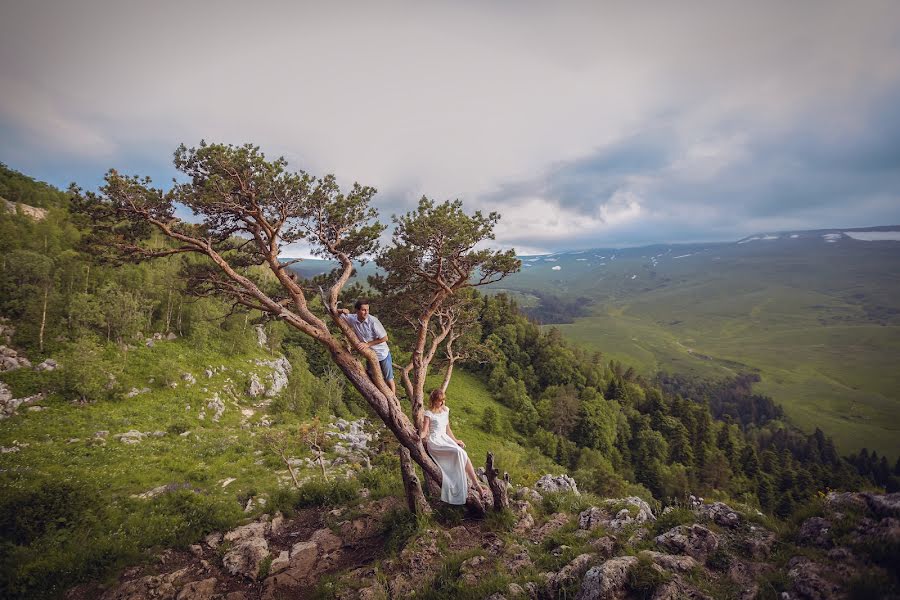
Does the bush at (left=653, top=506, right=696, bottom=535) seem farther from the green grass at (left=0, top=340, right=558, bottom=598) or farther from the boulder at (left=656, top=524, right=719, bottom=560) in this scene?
the green grass at (left=0, top=340, right=558, bottom=598)

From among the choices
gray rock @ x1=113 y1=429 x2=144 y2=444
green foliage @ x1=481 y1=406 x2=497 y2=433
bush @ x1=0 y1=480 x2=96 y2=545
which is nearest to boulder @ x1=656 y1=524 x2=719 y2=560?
bush @ x1=0 y1=480 x2=96 y2=545

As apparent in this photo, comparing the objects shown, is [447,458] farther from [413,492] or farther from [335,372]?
[335,372]

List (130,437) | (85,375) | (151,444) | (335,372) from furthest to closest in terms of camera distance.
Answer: (335,372), (85,375), (130,437), (151,444)

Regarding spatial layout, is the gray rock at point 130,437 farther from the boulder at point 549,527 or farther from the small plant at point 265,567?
the boulder at point 549,527

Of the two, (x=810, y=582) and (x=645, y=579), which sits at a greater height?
(x=810, y=582)

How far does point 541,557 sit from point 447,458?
10.2 feet

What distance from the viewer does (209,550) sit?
355 inches

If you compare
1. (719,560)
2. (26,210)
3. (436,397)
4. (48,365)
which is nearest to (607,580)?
(719,560)

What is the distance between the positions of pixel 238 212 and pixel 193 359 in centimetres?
2957

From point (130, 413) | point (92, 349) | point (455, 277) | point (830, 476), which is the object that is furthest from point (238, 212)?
point (830, 476)

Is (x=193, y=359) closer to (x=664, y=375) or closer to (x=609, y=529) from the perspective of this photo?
(x=609, y=529)

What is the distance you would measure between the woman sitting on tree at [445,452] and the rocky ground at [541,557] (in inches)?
38.3

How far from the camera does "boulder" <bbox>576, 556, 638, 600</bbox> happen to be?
5.81 m

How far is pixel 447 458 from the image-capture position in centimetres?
942
